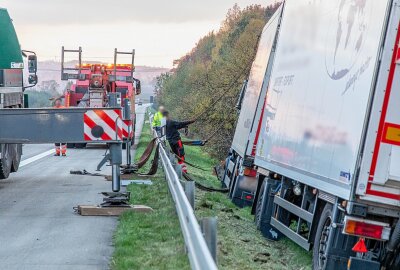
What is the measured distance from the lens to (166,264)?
9.70m

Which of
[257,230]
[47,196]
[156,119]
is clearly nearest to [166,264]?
[257,230]

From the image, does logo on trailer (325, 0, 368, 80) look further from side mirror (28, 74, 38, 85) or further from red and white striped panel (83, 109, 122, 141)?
side mirror (28, 74, 38, 85)

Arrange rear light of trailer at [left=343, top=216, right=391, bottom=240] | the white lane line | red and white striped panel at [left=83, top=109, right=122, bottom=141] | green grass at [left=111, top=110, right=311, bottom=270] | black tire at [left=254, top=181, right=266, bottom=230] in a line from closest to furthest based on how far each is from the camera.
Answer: rear light of trailer at [left=343, top=216, right=391, bottom=240] → green grass at [left=111, top=110, right=311, bottom=270] → red and white striped panel at [left=83, top=109, right=122, bottom=141] → black tire at [left=254, top=181, right=266, bottom=230] → the white lane line

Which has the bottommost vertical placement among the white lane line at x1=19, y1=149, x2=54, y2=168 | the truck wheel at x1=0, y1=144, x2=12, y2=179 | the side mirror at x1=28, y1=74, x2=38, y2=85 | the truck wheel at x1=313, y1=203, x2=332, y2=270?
the white lane line at x1=19, y1=149, x2=54, y2=168

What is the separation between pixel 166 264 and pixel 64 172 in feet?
46.7

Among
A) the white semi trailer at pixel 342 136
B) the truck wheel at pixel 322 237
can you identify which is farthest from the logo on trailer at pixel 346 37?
the truck wheel at pixel 322 237

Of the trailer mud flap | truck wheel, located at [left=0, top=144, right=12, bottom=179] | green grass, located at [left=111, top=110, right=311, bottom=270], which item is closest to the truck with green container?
truck wheel, located at [left=0, top=144, right=12, bottom=179]

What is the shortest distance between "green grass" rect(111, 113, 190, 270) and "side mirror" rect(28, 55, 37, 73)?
522 cm

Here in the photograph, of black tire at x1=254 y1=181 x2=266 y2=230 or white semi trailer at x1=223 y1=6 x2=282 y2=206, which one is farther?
white semi trailer at x1=223 y1=6 x2=282 y2=206

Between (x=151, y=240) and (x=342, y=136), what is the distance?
9.79 ft

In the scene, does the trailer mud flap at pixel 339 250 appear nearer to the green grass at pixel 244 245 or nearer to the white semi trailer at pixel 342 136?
the white semi trailer at pixel 342 136

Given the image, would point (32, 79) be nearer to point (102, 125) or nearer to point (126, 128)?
point (126, 128)

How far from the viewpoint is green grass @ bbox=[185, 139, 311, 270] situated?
448 inches

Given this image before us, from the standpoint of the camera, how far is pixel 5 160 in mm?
20250
